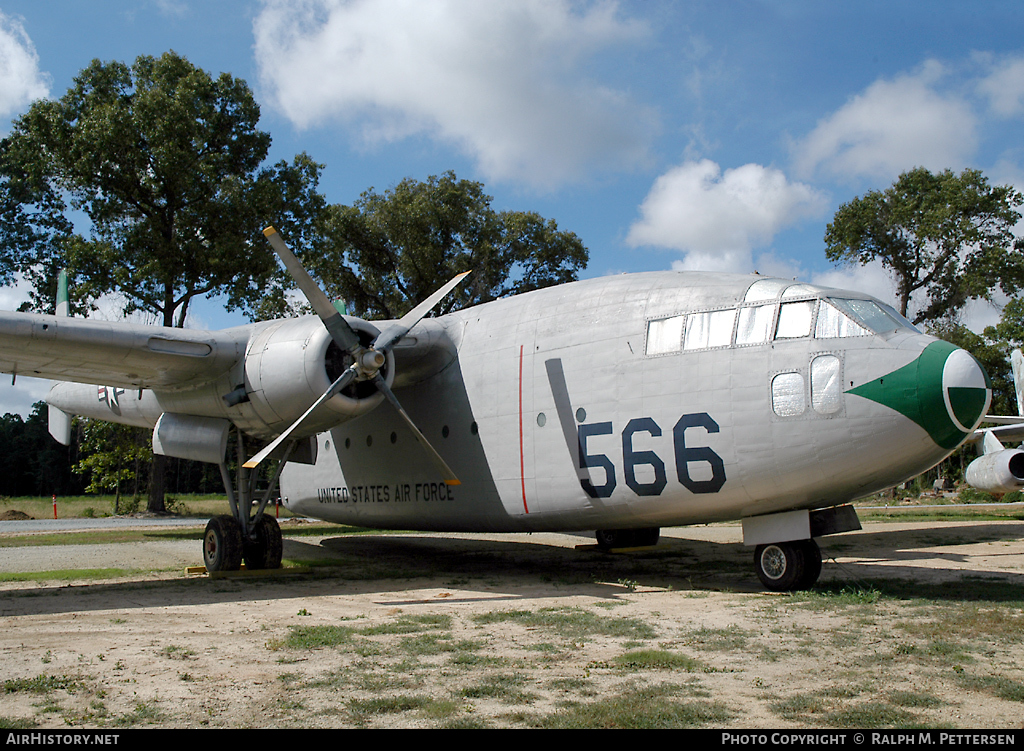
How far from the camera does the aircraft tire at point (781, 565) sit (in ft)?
29.0

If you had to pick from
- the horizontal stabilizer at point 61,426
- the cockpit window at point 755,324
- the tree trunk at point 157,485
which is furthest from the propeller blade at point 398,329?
the tree trunk at point 157,485

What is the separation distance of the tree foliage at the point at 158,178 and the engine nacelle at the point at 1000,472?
2372 centimetres

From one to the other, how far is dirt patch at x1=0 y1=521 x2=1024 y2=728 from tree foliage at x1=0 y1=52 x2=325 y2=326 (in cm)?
1796

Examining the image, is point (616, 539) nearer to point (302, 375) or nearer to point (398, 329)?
point (398, 329)

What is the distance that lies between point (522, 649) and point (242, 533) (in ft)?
24.0

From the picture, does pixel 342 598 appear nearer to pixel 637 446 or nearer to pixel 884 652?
pixel 637 446

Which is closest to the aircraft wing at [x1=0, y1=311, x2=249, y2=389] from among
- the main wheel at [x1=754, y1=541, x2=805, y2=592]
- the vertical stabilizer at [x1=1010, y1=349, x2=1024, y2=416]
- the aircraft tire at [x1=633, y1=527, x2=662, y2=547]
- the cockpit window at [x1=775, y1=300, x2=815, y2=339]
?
the cockpit window at [x1=775, y1=300, x2=815, y2=339]

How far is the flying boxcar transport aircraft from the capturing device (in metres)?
8.20

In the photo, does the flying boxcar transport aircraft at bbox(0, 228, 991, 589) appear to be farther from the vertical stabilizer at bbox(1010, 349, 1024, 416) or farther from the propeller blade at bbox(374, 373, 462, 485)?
the vertical stabilizer at bbox(1010, 349, 1024, 416)

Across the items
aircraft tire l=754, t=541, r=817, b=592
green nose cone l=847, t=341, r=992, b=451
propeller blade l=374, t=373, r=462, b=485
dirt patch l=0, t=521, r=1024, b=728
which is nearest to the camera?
dirt patch l=0, t=521, r=1024, b=728

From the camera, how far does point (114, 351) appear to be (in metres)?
10.8

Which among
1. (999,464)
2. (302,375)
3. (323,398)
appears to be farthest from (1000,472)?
(302,375)

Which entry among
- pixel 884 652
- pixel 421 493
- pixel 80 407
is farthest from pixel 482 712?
pixel 80 407

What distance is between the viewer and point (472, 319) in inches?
483
